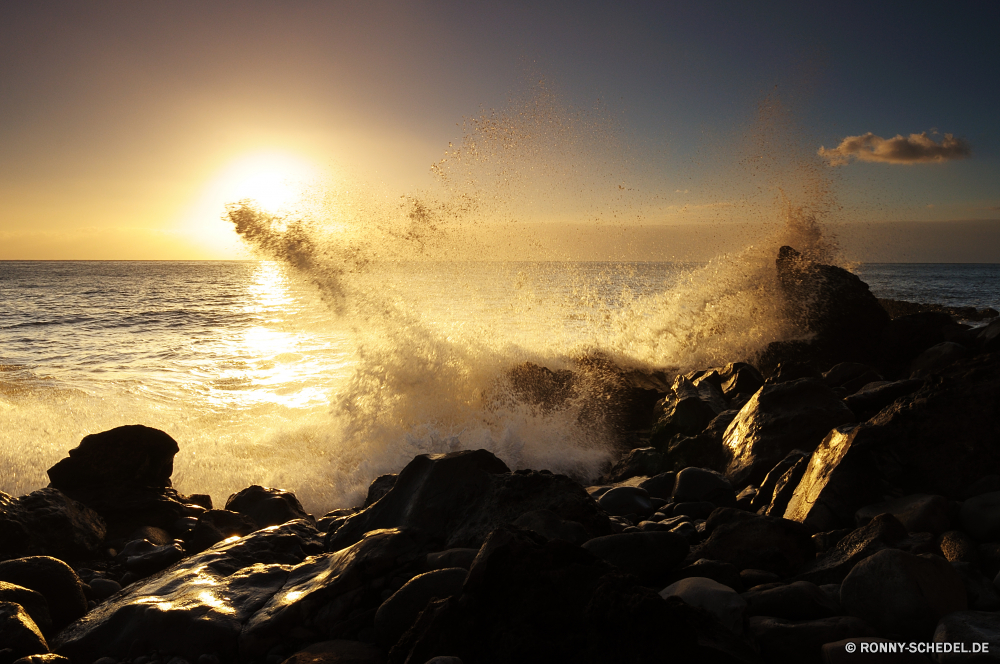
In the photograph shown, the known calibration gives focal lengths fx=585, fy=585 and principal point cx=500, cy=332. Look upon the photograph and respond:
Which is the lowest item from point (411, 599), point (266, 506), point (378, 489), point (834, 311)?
point (266, 506)

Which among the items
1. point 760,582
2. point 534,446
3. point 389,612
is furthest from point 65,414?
point 760,582

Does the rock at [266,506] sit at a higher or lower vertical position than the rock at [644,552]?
lower

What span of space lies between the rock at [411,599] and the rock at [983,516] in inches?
115

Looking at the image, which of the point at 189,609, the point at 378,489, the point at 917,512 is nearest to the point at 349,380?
the point at 378,489

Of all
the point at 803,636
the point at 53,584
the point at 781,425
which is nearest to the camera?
the point at 803,636

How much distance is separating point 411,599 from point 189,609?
4.66 ft

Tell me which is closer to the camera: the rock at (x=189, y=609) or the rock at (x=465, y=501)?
the rock at (x=189, y=609)

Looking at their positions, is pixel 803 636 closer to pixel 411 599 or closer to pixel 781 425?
pixel 411 599

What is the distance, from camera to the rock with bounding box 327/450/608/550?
4020 millimetres

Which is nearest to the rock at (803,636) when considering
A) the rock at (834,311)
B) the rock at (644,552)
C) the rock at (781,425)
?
the rock at (644,552)

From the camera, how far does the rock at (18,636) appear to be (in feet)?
10.1

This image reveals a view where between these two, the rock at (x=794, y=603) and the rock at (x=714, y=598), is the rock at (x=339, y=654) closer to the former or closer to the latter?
the rock at (x=714, y=598)

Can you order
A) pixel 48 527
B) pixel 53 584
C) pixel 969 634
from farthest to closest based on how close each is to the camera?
pixel 48 527
pixel 53 584
pixel 969 634

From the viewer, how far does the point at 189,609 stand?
344 centimetres
